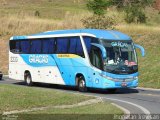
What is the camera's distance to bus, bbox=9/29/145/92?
26516mm

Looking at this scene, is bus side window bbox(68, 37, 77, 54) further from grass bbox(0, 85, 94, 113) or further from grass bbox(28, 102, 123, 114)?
grass bbox(28, 102, 123, 114)

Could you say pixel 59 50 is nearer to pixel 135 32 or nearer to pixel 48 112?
pixel 48 112

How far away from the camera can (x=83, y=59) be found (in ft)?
91.1

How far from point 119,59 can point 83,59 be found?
2.25 m

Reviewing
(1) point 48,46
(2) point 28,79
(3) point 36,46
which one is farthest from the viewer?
(2) point 28,79

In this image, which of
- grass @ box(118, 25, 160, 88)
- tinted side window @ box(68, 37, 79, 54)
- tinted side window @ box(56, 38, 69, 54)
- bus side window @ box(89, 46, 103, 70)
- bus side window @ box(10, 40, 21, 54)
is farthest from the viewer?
grass @ box(118, 25, 160, 88)

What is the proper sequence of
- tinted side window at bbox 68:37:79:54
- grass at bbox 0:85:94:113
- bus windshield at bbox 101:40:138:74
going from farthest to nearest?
1. tinted side window at bbox 68:37:79:54
2. bus windshield at bbox 101:40:138:74
3. grass at bbox 0:85:94:113

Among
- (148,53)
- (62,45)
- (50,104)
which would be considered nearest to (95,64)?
(62,45)

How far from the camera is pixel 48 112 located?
1650cm

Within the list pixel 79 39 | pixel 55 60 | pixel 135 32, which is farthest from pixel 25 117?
pixel 135 32

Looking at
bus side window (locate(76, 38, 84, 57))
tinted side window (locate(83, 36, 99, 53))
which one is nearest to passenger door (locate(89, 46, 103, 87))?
tinted side window (locate(83, 36, 99, 53))

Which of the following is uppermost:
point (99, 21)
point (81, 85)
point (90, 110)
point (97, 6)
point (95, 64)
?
point (97, 6)

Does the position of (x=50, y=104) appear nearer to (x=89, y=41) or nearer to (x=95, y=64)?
(x=95, y=64)

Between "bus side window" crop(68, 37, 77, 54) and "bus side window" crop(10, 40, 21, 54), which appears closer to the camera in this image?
"bus side window" crop(68, 37, 77, 54)
